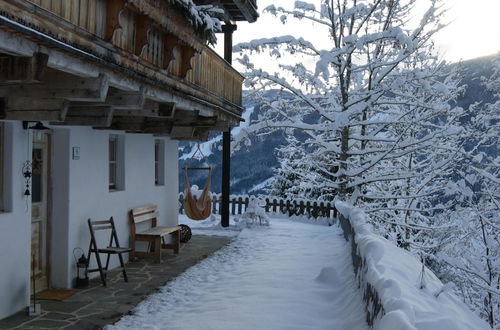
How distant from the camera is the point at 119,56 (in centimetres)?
529

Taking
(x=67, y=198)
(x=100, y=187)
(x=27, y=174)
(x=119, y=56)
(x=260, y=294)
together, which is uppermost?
(x=119, y=56)

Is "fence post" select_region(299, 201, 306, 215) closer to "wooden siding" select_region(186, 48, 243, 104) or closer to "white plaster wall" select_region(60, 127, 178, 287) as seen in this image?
"wooden siding" select_region(186, 48, 243, 104)

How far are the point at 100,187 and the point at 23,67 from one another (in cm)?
492

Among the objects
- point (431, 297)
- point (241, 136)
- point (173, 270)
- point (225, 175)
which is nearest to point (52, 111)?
point (431, 297)

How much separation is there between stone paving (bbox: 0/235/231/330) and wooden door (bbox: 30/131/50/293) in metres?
0.62

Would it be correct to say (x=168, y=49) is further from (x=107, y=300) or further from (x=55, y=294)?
(x=55, y=294)

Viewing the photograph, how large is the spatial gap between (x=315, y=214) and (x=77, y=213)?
11343 millimetres

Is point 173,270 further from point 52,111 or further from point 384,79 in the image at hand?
point 384,79

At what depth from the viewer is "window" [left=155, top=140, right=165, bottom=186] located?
40.0 feet

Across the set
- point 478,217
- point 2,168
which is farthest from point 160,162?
point 478,217

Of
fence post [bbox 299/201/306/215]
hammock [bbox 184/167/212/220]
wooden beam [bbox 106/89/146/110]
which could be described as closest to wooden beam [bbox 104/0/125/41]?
wooden beam [bbox 106/89/146/110]

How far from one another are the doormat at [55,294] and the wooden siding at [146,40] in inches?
142

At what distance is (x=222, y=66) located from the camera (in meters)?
10.1

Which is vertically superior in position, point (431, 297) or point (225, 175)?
point (225, 175)
